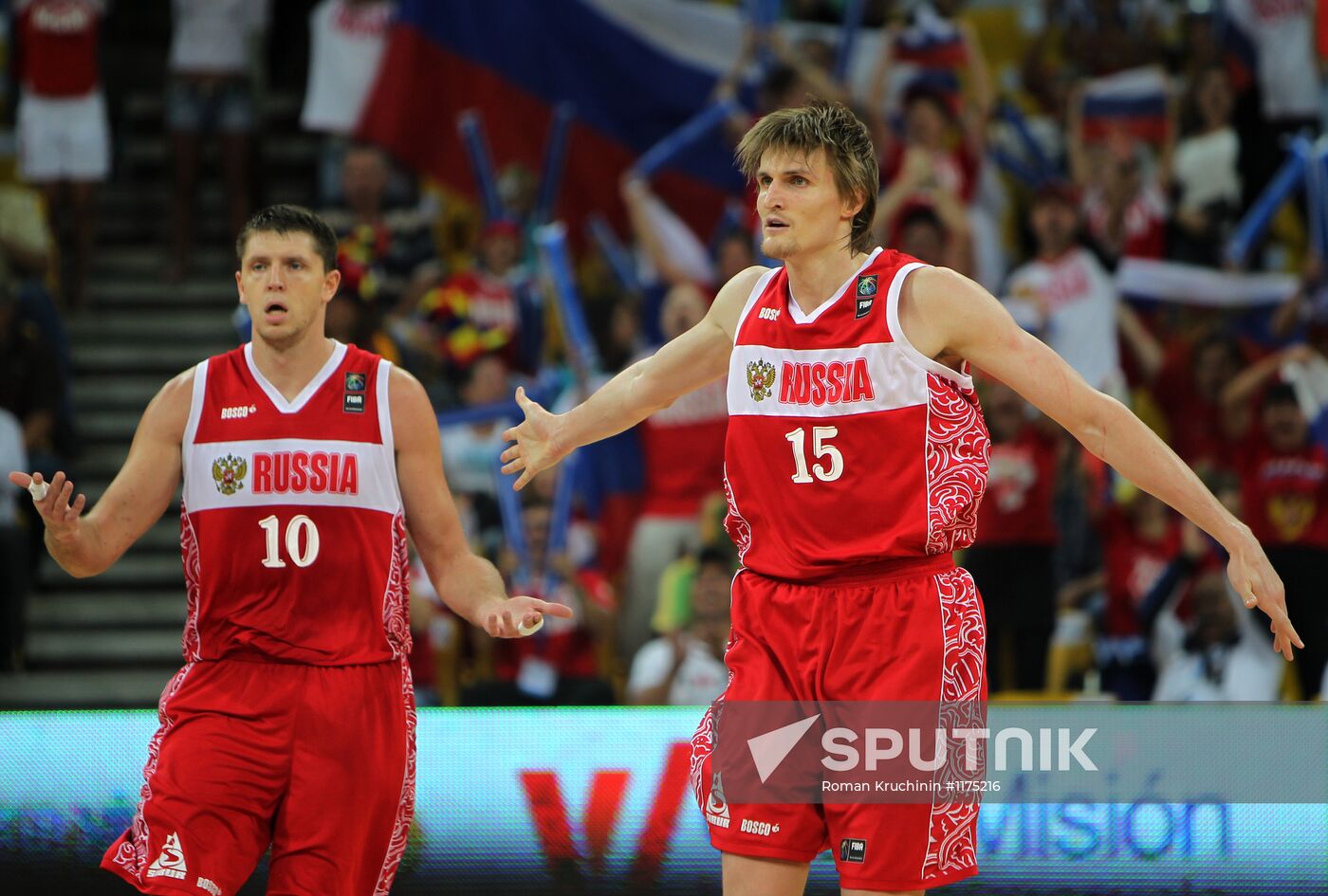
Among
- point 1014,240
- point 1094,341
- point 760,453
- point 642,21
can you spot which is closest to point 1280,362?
point 1094,341

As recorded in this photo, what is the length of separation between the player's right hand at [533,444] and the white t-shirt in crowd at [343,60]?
7.12 m

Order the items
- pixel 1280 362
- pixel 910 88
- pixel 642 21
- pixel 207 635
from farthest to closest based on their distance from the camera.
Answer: pixel 642 21
pixel 910 88
pixel 1280 362
pixel 207 635

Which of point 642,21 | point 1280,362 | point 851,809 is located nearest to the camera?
point 851,809

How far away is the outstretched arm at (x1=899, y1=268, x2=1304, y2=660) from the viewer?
426 centimetres

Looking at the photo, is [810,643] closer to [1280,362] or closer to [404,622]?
[404,622]

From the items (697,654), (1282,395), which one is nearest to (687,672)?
(697,654)

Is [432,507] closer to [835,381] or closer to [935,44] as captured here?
[835,381]

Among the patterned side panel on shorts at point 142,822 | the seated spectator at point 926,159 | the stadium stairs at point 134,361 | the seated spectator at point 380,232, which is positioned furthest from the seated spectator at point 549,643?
the patterned side panel on shorts at point 142,822

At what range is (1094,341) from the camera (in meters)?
9.92

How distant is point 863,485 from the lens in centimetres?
429

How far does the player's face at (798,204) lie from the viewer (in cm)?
436

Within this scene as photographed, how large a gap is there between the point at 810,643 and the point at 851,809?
1.33 ft

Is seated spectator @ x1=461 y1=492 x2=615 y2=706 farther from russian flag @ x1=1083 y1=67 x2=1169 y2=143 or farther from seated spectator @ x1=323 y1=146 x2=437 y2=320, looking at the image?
russian flag @ x1=1083 y1=67 x2=1169 y2=143

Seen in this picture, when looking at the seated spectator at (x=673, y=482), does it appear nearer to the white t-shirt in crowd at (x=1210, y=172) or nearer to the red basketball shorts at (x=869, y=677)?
the white t-shirt in crowd at (x=1210, y=172)
